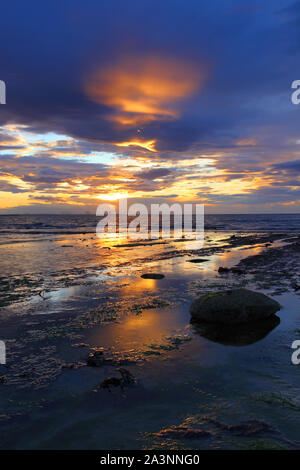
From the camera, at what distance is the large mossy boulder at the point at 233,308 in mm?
9273

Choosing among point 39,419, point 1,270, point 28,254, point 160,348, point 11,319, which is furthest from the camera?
point 28,254

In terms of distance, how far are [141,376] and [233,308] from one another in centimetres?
431

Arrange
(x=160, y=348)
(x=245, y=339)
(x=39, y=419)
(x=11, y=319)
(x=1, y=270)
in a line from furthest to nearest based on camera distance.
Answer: (x=1, y=270), (x=11, y=319), (x=245, y=339), (x=160, y=348), (x=39, y=419)

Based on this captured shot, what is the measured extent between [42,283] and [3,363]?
9.29 metres

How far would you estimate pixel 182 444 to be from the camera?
13.9ft

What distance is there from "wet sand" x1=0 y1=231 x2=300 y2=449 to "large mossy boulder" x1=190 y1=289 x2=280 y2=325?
0.53 m

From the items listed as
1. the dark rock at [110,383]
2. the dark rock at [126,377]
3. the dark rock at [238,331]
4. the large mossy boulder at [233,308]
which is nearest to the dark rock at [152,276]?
the large mossy boulder at [233,308]

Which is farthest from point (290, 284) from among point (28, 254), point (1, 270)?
point (28, 254)

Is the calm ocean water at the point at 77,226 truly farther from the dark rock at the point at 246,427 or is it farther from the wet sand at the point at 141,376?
the dark rock at the point at 246,427

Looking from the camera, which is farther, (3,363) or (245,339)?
(245,339)

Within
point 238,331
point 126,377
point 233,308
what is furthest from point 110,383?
point 233,308

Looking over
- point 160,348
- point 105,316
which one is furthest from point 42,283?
point 160,348

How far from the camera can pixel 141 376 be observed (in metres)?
6.17
